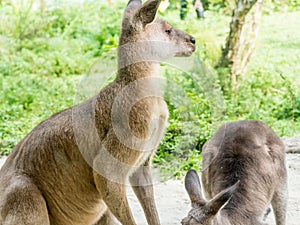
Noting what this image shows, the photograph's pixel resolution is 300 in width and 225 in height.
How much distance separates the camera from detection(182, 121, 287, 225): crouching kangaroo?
16.0 ft

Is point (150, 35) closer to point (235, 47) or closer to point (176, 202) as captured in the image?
point (176, 202)

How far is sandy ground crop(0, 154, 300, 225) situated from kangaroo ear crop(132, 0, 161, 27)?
1674 millimetres

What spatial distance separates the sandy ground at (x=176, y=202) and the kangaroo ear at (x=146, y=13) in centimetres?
167

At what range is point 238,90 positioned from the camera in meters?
9.75

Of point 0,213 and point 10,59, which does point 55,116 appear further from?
point 10,59

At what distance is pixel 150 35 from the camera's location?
14.1ft

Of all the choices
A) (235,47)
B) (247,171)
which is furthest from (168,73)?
(247,171)

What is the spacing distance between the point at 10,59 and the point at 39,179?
23.9ft

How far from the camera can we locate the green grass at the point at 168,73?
678 cm

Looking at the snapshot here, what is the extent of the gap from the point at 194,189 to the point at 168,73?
16.4 feet

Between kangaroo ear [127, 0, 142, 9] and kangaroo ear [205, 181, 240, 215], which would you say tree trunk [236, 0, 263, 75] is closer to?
kangaroo ear [127, 0, 142, 9]

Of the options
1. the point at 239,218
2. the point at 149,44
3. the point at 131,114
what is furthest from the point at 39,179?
the point at 239,218

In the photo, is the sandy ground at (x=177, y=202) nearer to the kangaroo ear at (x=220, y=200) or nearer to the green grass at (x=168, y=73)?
the green grass at (x=168, y=73)

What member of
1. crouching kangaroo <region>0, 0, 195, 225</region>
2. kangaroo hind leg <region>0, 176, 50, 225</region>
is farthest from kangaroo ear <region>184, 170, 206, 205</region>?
kangaroo hind leg <region>0, 176, 50, 225</region>
